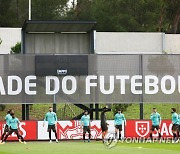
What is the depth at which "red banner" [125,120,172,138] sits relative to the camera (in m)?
33.7

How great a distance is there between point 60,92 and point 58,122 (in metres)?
1.48

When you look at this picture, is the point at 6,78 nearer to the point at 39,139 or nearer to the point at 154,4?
the point at 39,139

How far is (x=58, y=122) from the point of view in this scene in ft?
110

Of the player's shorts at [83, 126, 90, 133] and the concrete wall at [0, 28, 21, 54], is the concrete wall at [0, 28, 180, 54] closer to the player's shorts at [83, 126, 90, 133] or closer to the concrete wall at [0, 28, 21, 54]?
the concrete wall at [0, 28, 21, 54]

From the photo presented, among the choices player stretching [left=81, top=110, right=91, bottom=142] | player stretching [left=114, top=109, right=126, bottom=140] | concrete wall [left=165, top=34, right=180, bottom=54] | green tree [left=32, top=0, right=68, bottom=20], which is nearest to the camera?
player stretching [left=81, top=110, right=91, bottom=142]

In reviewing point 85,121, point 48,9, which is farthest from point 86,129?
point 48,9

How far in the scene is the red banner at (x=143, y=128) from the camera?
111 feet

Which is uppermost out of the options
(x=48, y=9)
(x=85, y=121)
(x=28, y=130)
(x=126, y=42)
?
(x=48, y=9)

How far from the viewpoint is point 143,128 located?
33844mm

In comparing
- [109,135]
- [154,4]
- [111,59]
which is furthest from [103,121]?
[154,4]

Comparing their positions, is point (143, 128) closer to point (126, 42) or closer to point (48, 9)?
point (126, 42)

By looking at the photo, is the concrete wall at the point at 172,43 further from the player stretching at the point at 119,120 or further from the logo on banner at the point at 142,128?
the player stretching at the point at 119,120

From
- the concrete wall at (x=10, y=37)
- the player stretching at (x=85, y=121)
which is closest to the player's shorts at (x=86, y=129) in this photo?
the player stretching at (x=85, y=121)

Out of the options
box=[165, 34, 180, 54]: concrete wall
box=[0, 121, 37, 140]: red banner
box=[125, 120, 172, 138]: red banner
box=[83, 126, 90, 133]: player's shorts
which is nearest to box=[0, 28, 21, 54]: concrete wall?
box=[165, 34, 180, 54]: concrete wall
